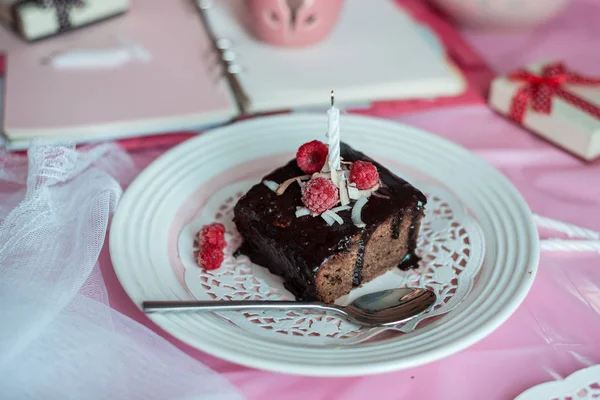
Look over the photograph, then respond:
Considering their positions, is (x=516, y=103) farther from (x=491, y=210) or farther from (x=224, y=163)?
(x=224, y=163)

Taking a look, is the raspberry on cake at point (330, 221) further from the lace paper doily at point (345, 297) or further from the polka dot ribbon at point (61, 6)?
the polka dot ribbon at point (61, 6)

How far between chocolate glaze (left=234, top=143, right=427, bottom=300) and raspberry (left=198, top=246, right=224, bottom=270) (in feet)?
0.26

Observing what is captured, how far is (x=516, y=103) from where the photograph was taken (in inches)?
76.4

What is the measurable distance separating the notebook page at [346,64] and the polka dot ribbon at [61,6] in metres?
0.46

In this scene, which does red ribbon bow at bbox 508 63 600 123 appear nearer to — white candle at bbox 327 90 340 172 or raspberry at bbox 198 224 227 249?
white candle at bbox 327 90 340 172

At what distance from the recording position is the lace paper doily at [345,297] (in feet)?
4.20

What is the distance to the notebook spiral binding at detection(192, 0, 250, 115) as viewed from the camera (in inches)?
77.4

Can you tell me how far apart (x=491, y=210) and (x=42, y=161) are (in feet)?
3.45

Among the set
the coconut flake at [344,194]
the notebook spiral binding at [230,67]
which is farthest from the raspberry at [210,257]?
the notebook spiral binding at [230,67]

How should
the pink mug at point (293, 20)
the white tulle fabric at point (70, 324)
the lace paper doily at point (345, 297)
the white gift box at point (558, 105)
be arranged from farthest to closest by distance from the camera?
the pink mug at point (293, 20) → the white gift box at point (558, 105) → the lace paper doily at point (345, 297) → the white tulle fabric at point (70, 324)

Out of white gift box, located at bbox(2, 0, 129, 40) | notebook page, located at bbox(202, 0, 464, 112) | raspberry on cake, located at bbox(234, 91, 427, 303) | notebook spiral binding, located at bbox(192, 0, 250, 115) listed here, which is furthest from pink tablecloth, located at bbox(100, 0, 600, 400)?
white gift box, located at bbox(2, 0, 129, 40)

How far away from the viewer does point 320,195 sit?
4.45ft

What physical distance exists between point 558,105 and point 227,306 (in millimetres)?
1159

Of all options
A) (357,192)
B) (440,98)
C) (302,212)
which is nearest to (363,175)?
(357,192)
